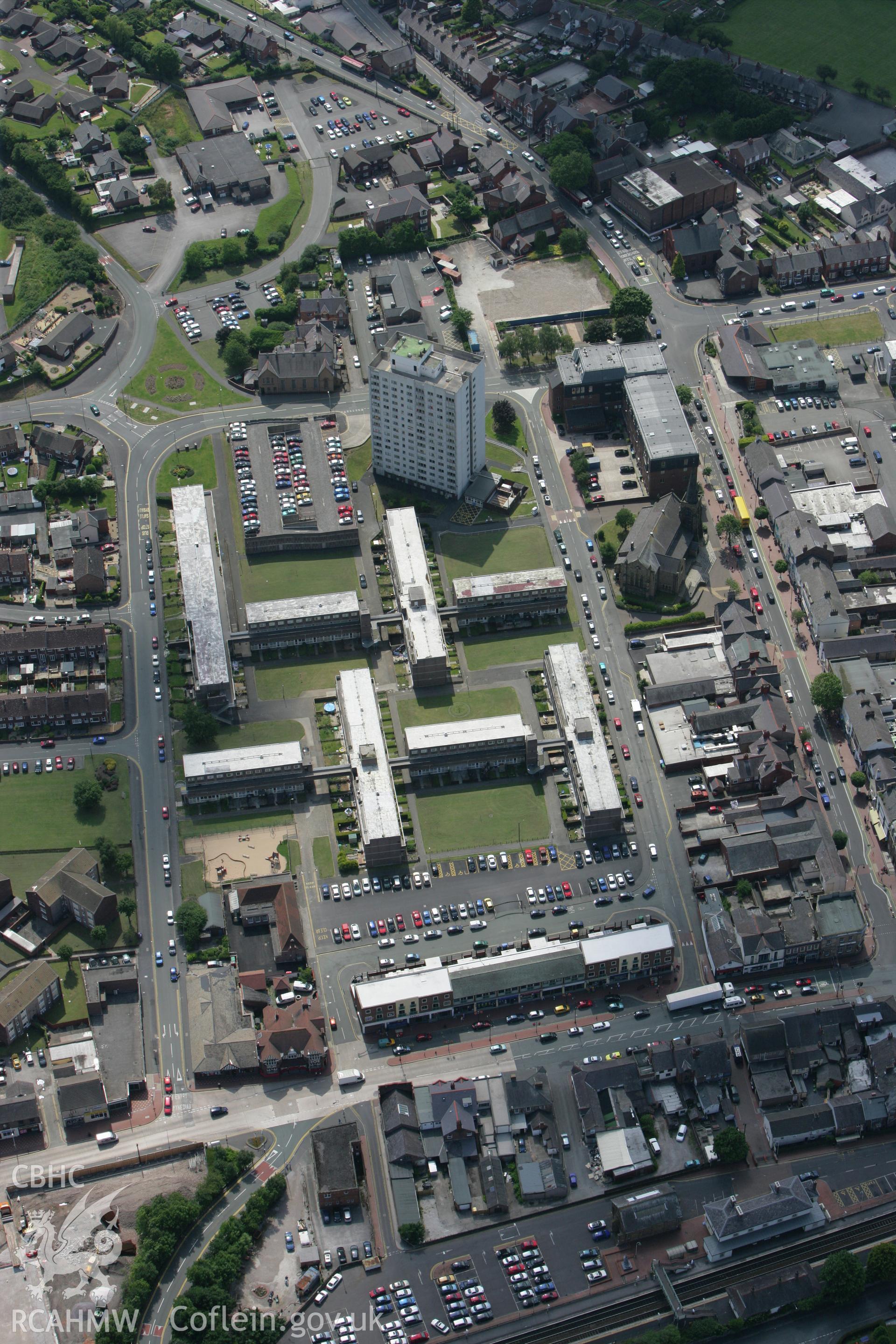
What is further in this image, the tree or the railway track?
the tree

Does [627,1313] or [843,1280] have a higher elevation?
[843,1280]

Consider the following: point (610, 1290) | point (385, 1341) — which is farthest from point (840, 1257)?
point (385, 1341)

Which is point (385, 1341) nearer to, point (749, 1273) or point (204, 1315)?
point (204, 1315)

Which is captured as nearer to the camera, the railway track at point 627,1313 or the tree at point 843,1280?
the railway track at point 627,1313

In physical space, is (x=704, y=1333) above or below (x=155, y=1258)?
above

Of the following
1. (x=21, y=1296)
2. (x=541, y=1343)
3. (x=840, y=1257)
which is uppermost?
(x=840, y=1257)

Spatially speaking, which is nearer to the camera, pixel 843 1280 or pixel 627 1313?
pixel 843 1280

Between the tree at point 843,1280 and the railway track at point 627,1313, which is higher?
the tree at point 843,1280

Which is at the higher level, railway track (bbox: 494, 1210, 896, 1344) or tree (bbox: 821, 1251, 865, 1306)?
tree (bbox: 821, 1251, 865, 1306)
